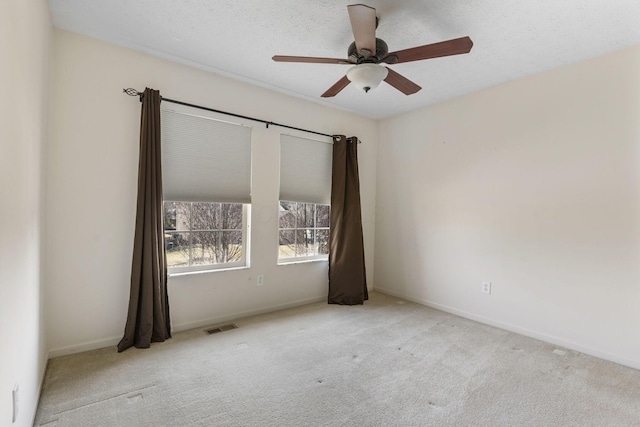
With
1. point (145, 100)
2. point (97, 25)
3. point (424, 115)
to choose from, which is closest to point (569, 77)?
point (424, 115)

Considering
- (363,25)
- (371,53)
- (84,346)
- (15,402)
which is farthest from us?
(84,346)

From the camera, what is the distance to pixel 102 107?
2576mm

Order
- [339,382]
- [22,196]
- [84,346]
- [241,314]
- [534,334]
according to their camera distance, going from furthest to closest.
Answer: [241,314], [534,334], [84,346], [339,382], [22,196]

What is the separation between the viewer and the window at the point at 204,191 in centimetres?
294

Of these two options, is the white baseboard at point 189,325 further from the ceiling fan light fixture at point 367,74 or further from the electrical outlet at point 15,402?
the ceiling fan light fixture at point 367,74

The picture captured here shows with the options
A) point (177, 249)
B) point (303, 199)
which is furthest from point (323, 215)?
point (177, 249)

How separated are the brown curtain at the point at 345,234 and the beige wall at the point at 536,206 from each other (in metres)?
0.70

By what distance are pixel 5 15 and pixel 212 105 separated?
198 cm

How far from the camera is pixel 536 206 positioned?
3.03m

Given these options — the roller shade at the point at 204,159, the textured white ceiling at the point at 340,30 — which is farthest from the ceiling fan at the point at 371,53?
the roller shade at the point at 204,159

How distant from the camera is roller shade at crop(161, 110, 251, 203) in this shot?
2904mm

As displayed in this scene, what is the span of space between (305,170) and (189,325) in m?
2.18

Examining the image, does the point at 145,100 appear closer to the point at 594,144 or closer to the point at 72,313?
the point at 72,313

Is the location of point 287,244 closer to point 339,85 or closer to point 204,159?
point 204,159
